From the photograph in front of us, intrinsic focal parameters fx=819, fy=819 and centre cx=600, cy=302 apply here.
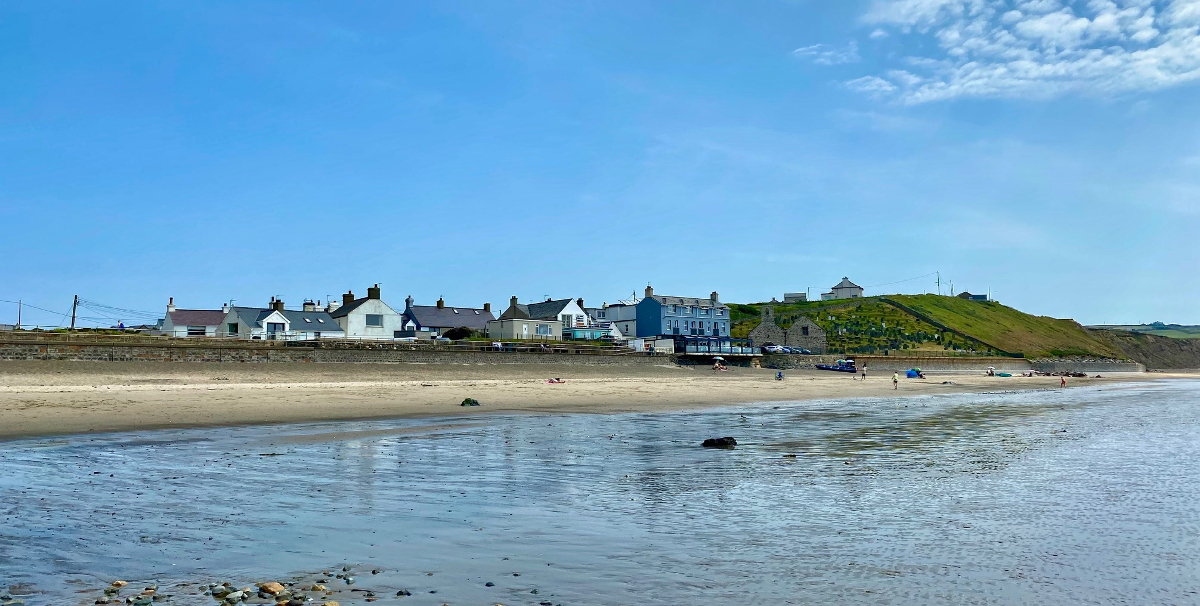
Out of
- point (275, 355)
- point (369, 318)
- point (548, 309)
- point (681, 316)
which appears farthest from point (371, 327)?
point (681, 316)

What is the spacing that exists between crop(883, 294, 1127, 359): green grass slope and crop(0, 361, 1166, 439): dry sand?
10463 centimetres

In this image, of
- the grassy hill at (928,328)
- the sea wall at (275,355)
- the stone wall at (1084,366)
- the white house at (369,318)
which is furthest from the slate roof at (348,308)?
the stone wall at (1084,366)

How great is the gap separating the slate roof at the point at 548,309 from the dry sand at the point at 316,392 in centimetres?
3955

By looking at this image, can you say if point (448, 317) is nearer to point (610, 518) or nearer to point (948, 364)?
point (948, 364)

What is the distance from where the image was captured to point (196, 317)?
8850 cm

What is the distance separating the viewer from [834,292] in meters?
192

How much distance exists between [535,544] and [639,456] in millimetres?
9904

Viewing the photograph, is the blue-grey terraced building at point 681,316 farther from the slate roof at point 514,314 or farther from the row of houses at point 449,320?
the slate roof at point 514,314

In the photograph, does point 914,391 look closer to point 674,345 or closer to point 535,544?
point 674,345

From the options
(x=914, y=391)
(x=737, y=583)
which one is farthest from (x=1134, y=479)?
(x=914, y=391)

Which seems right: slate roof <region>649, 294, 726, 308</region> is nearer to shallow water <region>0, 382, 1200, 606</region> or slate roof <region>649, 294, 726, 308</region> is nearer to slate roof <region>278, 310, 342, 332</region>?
slate roof <region>278, 310, 342, 332</region>

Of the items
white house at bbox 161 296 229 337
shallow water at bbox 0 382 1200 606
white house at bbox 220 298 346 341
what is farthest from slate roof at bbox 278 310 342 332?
shallow water at bbox 0 382 1200 606

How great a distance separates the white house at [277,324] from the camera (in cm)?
8231

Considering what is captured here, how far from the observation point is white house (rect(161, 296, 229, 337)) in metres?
85.6
